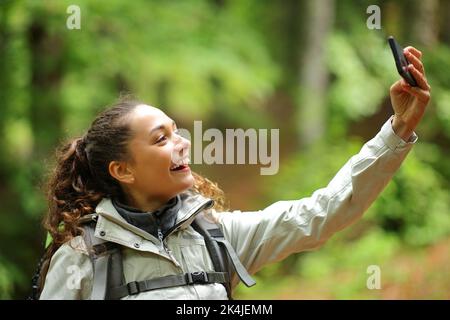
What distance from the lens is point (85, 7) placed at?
666 cm

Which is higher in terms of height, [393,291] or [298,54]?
[298,54]

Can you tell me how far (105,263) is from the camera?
2.29 metres

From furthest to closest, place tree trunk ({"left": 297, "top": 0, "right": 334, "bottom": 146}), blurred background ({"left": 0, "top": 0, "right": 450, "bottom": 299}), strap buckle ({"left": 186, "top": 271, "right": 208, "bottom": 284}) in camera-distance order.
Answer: tree trunk ({"left": 297, "top": 0, "right": 334, "bottom": 146}) → blurred background ({"left": 0, "top": 0, "right": 450, "bottom": 299}) → strap buckle ({"left": 186, "top": 271, "right": 208, "bottom": 284})

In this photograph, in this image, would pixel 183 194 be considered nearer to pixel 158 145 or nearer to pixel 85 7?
pixel 158 145

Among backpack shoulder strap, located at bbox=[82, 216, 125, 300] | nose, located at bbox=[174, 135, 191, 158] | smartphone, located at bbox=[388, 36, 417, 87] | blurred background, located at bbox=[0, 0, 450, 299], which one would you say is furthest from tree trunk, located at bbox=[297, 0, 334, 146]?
backpack shoulder strap, located at bbox=[82, 216, 125, 300]

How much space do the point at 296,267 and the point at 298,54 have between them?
3.77 m

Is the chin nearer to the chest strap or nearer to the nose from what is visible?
the nose

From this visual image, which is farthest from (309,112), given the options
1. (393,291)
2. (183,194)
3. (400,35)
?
(183,194)

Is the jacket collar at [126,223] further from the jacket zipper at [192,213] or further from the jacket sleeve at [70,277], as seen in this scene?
the jacket sleeve at [70,277]

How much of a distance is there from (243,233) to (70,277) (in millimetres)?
651

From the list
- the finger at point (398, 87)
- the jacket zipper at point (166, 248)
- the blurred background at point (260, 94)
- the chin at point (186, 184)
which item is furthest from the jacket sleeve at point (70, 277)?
the blurred background at point (260, 94)

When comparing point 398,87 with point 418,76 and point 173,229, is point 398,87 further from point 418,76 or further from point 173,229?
point 173,229

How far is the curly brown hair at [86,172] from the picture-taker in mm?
2463

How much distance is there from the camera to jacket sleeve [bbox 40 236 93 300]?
227 centimetres
